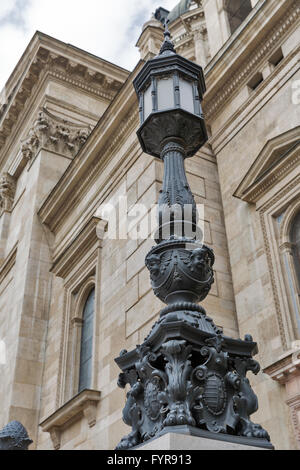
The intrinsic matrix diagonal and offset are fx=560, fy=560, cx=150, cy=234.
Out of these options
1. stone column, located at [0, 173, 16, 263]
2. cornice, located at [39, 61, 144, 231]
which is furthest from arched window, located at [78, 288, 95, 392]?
stone column, located at [0, 173, 16, 263]

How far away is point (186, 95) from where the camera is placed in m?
5.15

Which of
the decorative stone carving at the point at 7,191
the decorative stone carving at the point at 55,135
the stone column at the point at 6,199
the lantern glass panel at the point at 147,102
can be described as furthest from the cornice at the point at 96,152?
the lantern glass panel at the point at 147,102

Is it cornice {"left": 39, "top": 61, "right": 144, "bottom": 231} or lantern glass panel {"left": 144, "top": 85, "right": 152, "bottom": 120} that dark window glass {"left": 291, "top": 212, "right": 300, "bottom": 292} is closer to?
lantern glass panel {"left": 144, "top": 85, "right": 152, "bottom": 120}

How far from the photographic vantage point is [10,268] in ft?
64.4

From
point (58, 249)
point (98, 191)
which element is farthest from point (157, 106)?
point (58, 249)

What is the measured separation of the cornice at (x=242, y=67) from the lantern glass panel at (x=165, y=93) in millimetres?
6978

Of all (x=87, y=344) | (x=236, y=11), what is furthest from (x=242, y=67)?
(x=87, y=344)

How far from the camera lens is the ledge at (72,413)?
36.9 ft

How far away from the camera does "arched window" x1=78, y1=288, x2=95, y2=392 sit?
1324 cm

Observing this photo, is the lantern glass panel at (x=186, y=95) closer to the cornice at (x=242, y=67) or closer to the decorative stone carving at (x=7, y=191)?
the cornice at (x=242, y=67)

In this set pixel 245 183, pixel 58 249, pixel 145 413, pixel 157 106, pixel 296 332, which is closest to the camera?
pixel 145 413

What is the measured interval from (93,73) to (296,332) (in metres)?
15.4

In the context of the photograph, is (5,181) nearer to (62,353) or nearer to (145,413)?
(62,353)

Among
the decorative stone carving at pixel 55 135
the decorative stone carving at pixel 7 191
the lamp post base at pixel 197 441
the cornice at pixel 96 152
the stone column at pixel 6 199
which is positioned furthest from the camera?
the decorative stone carving at pixel 7 191
